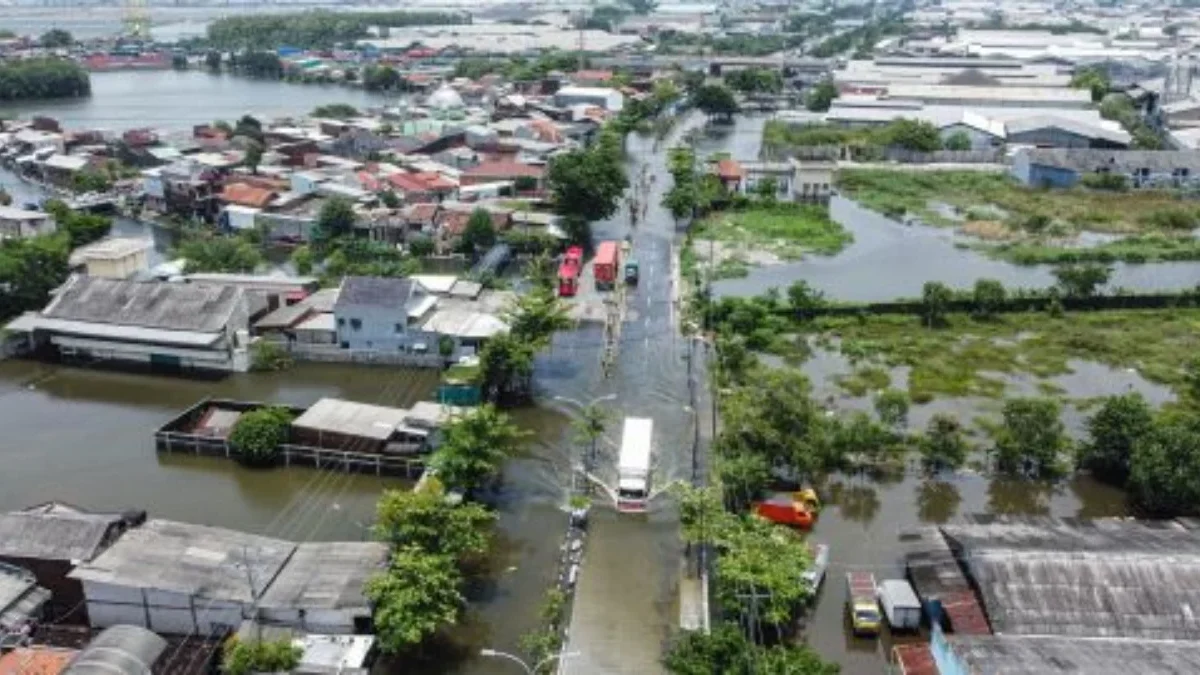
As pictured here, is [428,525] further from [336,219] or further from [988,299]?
[336,219]

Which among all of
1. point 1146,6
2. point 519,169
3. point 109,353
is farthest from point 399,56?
point 1146,6

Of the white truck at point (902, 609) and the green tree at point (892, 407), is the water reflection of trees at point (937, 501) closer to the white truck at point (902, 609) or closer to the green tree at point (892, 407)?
the green tree at point (892, 407)

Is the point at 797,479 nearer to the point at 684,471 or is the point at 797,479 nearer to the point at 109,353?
the point at 684,471

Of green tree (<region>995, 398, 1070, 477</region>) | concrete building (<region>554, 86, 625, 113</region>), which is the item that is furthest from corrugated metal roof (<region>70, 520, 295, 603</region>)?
concrete building (<region>554, 86, 625, 113</region>)

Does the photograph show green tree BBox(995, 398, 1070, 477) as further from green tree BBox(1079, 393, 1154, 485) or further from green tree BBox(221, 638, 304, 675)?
green tree BBox(221, 638, 304, 675)

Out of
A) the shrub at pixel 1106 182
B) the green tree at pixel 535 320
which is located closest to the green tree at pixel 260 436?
the green tree at pixel 535 320

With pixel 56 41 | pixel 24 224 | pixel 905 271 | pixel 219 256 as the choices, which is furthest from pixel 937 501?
pixel 56 41
